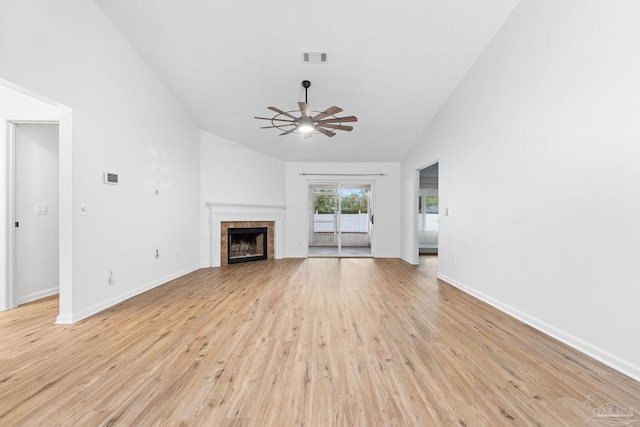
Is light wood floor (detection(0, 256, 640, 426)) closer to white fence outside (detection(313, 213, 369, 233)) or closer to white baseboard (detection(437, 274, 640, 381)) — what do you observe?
white baseboard (detection(437, 274, 640, 381))

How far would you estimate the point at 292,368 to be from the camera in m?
1.89

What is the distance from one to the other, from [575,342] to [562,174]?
1.41 meters

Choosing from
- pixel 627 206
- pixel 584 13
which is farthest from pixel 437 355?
pixel 584 13

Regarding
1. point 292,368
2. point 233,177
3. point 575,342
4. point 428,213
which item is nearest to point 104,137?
point 233,177

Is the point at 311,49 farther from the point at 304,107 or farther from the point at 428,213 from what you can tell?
the point at 428,213

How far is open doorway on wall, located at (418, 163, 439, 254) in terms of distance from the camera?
8.76 m

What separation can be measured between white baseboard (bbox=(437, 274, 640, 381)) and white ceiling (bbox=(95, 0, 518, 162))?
3.24 m

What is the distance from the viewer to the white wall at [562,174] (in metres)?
1.97

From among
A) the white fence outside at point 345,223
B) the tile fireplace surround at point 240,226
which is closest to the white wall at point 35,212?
the tile fireplace surround at point 240,226

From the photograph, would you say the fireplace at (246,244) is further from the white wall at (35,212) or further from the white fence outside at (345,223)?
the white wall at (35,212)

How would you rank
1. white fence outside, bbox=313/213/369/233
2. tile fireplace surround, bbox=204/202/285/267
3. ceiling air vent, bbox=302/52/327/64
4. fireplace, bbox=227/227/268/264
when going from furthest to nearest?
white fence outside, bbox=313/213/369/233 < fireplace, bbox=227/227/268/264 < tile fireplace surround, bbox=204/202/285/267 < ceiling air vent, bbox=302/52/327/64

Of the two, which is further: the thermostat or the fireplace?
the fireplace

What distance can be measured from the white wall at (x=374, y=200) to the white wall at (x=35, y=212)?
4598 millimetres

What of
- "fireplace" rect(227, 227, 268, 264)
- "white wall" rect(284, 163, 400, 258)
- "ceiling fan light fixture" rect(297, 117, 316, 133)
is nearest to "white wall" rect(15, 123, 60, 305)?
"fireplace" rect(227, 227, 268, 264)
